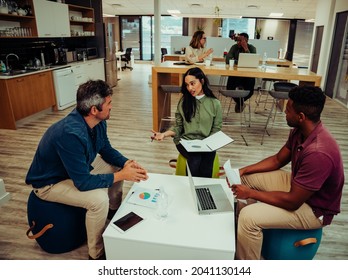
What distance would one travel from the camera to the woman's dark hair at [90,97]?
1.73 meters

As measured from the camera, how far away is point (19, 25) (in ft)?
16.8

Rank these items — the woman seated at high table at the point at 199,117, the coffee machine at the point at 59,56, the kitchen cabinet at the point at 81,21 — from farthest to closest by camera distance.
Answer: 1. the kitchen cabinet at the point at 81,21
2. the coffee machine at the point at 59,56
3. the woman seated at high table at the point at 199,117

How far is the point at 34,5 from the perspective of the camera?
496 cm

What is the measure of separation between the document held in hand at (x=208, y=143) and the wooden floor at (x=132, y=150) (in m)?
0.98

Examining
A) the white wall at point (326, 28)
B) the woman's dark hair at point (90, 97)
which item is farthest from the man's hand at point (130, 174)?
the white wall at point (326, 28)

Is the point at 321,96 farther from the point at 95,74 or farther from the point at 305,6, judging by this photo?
the point at 305,6

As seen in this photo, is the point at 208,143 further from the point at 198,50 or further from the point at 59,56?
the point at 59,56

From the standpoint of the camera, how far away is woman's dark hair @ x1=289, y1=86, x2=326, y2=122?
1575 mm

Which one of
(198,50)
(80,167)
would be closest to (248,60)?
(198,50)

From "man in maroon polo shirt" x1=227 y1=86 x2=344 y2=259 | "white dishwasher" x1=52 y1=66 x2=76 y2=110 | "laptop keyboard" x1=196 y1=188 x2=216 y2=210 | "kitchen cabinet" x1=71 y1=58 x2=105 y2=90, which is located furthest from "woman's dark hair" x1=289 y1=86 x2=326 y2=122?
"kitchen cabinet" x1=71 y1=58 x2=105 y2=90

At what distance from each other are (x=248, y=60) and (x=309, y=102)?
2.94m

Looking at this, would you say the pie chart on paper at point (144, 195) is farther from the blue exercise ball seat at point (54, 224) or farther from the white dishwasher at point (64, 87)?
the white dishwasher at point (64, 87)

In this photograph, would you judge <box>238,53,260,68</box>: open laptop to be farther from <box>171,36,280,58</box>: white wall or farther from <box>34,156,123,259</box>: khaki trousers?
<box>171,36,280,58</box>: white wall
